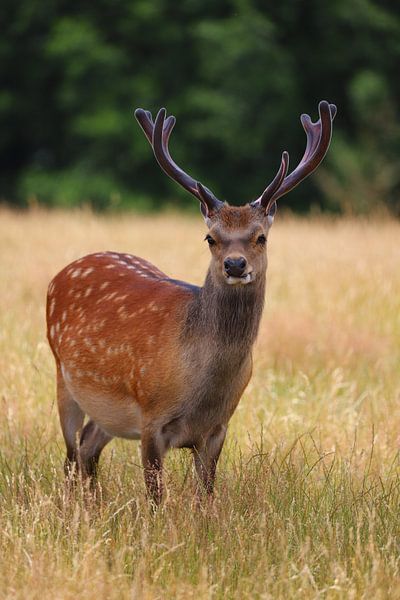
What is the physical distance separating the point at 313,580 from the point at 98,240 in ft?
27.7

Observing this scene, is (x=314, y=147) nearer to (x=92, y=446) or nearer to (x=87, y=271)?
(x=87, y=271)

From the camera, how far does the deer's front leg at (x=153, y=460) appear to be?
4113mm

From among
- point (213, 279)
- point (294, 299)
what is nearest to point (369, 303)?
point (294, 299)

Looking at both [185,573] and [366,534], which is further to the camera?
[366,534]

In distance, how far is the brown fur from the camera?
4.09 metres

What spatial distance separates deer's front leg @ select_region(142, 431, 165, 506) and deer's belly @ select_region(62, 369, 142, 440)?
0.15 meters

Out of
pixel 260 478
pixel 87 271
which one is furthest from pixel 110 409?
pixel 87 271

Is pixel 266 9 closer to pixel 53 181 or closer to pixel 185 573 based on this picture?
pixel 53 181

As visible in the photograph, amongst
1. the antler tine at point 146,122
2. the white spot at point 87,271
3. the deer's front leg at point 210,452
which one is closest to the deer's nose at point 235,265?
the deer's front leg at point 210,452

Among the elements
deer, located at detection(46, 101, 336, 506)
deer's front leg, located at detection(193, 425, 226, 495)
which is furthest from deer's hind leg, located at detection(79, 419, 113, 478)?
deer's front leg, located at detection(193, 425, 226, 495)

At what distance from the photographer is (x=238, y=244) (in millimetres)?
3971

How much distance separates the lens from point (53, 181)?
23.2 m

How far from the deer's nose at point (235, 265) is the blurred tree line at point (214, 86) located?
53.8 feet

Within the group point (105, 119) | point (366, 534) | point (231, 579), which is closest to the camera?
point (231, 579)
